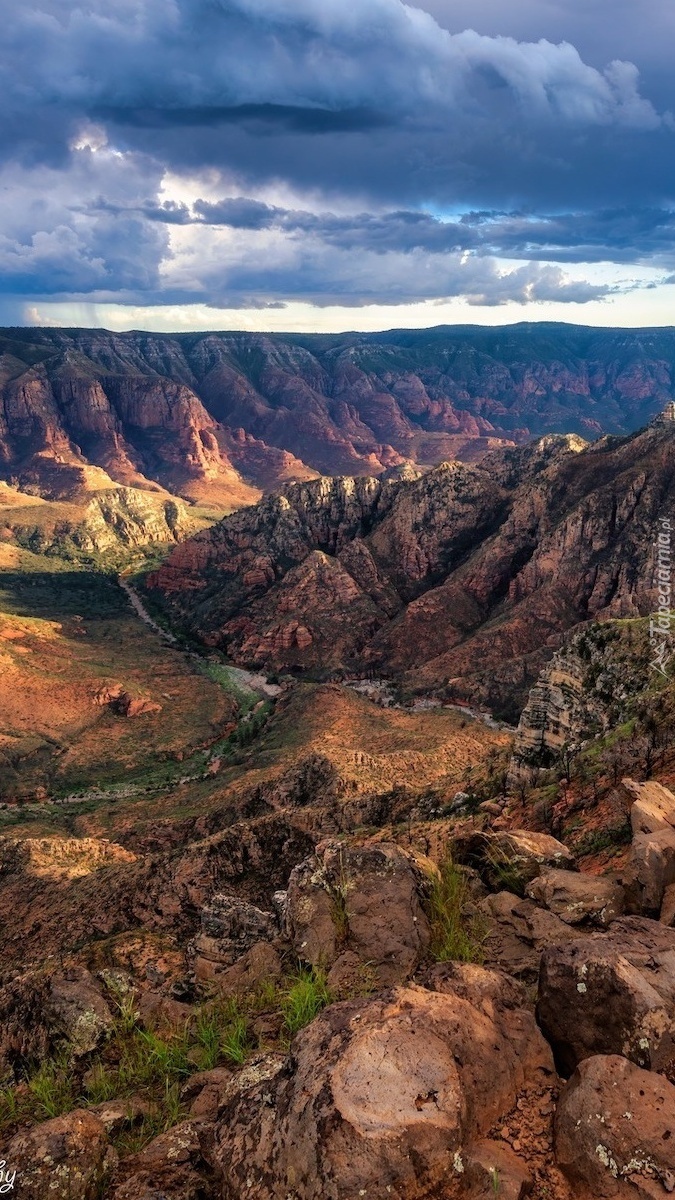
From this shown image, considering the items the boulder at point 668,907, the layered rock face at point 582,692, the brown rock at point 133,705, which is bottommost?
the brown rock at point 133,705

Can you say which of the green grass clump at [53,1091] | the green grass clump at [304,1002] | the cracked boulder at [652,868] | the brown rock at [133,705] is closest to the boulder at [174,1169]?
the green grass clump at [304,1002]

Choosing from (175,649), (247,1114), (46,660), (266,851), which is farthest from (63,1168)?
(175,649)

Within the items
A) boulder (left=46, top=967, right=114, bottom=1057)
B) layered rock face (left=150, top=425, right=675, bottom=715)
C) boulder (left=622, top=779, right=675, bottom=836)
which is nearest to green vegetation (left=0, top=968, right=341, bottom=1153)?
boulder (left=46, top=967, right=114, bottom=1057)

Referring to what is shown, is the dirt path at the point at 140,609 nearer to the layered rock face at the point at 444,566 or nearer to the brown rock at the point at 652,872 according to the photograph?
the layered rock face at the point at 444,566

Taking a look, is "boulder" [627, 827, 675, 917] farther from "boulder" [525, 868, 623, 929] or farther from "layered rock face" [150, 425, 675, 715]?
"layered rock face" [150, 425, 675, 715]

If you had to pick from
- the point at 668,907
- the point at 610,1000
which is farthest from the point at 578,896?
the point at 610,1000

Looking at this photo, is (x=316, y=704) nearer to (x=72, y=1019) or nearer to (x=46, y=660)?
(x=46, y=660)

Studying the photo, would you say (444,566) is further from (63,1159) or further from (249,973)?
(63,1159)
